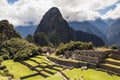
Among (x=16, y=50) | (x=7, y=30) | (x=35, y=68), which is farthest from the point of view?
(x=7, y=30)

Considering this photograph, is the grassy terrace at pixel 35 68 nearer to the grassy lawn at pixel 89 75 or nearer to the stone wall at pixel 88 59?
the stone wall at pixel 88 59

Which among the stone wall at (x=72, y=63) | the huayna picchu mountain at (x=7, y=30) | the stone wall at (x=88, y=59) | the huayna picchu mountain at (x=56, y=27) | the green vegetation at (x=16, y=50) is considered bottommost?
the stone wall at (x=72, y=63)

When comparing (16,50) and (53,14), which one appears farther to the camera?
(53,14)

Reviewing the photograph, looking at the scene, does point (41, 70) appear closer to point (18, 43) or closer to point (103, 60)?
point (103, 60)

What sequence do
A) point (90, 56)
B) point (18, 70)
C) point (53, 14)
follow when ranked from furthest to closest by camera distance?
1. point (53, 14)
2. point (18, 70)
3. point (90, 56)

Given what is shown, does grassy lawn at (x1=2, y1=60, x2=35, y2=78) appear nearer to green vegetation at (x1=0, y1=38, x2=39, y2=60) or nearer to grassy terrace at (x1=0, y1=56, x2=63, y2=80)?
grassy terrace at (x1=0, y1=56, x2=63, y2=80)

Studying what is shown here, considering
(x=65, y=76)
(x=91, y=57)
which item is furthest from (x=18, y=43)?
(x=65, y=76)

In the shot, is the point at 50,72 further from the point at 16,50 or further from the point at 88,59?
the point at 16,50

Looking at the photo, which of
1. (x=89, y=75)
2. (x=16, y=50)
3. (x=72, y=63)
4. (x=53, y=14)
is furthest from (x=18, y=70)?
(x=53, y=14)

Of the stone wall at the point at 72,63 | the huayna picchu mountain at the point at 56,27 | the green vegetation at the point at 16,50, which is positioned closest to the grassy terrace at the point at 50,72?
the stone wall at the point at 72,63
